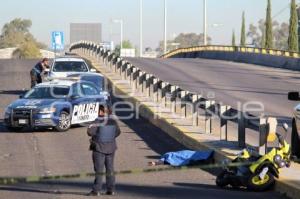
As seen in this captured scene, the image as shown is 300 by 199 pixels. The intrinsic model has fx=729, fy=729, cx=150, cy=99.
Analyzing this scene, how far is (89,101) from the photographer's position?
21.2 meters

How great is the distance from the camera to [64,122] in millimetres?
19984

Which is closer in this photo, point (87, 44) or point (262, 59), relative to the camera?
point (262, 59)

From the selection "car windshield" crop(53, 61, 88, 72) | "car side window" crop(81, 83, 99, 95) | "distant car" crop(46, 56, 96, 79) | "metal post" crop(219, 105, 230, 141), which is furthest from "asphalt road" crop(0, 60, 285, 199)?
"car windshield" crop(53, 61, 88, 72)

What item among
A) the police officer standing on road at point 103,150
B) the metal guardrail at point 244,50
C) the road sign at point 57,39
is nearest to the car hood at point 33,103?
the police officer standing on road at point 103,150

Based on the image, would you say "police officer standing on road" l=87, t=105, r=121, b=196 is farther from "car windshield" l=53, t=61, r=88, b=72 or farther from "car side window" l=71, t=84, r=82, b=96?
"car windshield" l=53, t=61, r=88, b=72

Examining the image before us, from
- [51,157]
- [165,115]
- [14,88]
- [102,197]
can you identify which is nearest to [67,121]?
[165,115]

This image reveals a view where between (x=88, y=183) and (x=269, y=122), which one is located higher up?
(x=269, y=122)

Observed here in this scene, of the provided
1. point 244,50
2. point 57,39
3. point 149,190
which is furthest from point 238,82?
point 57,39

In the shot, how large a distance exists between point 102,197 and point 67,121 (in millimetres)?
8931

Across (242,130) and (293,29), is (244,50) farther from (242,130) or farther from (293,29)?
(242,130)

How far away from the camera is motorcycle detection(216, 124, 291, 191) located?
11438 millimetres

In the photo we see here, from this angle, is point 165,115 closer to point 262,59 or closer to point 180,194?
point 180,194

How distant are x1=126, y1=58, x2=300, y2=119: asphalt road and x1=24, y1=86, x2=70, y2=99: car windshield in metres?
6.75

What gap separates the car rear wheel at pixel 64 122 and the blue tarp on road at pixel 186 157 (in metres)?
6.01
